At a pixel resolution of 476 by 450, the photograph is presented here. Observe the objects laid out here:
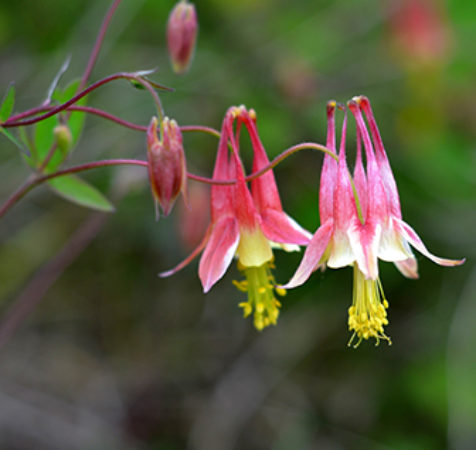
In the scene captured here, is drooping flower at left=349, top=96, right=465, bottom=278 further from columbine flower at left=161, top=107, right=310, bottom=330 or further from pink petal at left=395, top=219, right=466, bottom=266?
columbine flower at left=161, top=107, right=310, bottom=330

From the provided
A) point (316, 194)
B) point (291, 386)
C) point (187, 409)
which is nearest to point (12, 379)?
point (187, 409)

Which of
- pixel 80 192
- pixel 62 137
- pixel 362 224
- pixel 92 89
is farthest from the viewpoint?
pixel 80 192

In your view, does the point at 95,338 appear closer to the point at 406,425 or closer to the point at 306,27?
the point at 406,425

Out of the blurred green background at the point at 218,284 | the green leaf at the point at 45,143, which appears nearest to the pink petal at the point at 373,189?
the green leaf at the point at 45,143

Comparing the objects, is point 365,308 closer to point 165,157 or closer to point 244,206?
point 244,206

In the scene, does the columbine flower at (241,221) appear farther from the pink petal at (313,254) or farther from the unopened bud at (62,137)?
the unopened bud at (62,137)

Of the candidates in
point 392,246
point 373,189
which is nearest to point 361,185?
point 373,189
